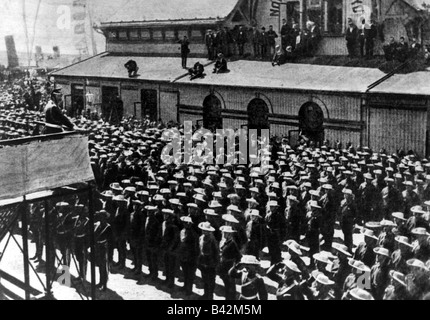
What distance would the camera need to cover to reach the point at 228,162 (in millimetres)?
17047

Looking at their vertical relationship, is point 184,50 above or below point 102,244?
above

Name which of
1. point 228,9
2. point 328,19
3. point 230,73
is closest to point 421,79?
point 328,19

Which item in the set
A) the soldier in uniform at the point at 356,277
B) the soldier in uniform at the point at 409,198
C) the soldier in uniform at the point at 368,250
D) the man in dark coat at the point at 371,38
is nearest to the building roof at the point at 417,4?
the man in dark coat at the point at 371,38

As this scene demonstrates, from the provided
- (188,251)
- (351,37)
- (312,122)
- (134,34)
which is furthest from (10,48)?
(188,251)

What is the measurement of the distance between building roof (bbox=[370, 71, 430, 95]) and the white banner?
12.9 meters

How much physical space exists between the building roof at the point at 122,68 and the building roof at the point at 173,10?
243 centimetres

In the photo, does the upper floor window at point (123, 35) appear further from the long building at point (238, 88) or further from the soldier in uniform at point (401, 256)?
the soldier in uniform at point (401, 256)

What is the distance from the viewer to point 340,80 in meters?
20.9

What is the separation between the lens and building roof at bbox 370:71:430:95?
1823cm

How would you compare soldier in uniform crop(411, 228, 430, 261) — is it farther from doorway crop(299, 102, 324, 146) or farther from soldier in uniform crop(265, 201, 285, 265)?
doorway crop(299, 102, 324, 146)

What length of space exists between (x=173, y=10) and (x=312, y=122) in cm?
1392

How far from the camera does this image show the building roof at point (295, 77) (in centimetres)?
2044

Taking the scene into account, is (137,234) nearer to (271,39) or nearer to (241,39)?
(271,39)

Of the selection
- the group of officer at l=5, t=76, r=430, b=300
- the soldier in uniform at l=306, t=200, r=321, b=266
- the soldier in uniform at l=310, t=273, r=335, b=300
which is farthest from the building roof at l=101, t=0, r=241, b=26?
the soldier in uniform at l=310, t=273, r=335, b=300
